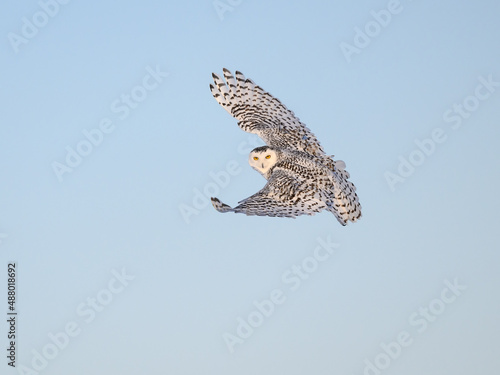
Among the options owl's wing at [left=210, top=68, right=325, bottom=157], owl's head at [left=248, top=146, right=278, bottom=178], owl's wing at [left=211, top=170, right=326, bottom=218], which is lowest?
owl's wing at [left=211, top=170, right=326, bottom=218]

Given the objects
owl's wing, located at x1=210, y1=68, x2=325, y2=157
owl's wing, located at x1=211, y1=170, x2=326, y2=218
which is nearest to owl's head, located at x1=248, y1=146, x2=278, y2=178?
owl's wing, located at x1=211, y1=170, x2=326, y2=218

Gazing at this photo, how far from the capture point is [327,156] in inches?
672

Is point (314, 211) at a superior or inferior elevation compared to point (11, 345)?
inferior

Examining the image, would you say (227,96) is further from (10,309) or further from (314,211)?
(10,309)

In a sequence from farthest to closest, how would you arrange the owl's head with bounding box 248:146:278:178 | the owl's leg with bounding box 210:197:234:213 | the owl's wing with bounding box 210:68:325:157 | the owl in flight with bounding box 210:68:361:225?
the owl's wing with bounding box 210:68:325:157 < the owl's head with bounding box 248:146:278:178 < the owl in flight with bounding box 210:68:361:225 < the owl's leg with bounding box 210:197:234:213

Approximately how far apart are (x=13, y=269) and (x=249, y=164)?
15.4 feet

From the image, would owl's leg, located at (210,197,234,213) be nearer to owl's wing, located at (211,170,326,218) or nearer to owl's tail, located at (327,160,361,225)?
owl's wing, located at (211,170,326,218)

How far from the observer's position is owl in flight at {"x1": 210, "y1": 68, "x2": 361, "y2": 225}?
1578 centimetres

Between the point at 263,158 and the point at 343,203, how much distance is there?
161 centimetres

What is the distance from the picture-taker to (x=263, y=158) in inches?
655

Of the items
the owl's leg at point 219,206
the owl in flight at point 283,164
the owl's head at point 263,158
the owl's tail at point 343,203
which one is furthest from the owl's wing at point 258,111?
the owl's leg at point 219,206

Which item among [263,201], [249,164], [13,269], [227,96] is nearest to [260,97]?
[227,96]

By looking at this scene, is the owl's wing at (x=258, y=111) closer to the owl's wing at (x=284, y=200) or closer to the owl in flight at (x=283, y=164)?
the owl in flight at (x=283, y=164)

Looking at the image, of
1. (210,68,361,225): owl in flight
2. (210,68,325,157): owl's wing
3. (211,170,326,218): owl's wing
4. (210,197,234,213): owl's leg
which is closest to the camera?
(210,197,234,213): owl's leg
